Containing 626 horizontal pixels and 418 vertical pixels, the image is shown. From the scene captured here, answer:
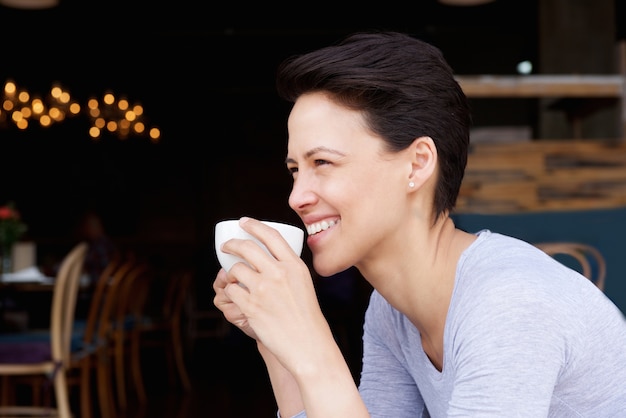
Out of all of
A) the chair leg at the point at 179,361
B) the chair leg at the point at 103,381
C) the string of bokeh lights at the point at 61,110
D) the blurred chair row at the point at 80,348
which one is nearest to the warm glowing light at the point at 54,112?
the string of bokeh lights at the point at 61,110

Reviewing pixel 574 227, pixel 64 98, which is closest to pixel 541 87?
pixel 574 227

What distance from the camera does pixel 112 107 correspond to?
27.1 feet

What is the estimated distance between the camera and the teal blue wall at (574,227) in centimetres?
210

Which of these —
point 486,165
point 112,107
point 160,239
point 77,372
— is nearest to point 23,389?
point 77,372

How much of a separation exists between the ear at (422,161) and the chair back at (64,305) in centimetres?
256

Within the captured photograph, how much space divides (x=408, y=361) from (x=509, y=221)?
3.41 feet

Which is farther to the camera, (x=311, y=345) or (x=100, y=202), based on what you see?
(x=100, y=202)

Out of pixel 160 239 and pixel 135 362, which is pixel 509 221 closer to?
pixel 135 362

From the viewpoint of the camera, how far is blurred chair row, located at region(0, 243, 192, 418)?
3367 millimetres

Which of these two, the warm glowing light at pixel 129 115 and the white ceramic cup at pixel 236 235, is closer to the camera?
the white ceramic cup at pixel 236 235

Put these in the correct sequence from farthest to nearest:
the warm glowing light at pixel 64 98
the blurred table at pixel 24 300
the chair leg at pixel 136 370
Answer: the warm glowing light at pixel 64 98 → the chair leg at pixel 136 370 → the blurred table at pixel 24 300

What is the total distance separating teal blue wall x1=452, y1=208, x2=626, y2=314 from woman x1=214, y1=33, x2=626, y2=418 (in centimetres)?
99

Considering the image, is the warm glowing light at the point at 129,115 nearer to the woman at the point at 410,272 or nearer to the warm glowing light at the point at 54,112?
the warm glowing light at the point at 54,112

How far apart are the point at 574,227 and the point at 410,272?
3.93ft
